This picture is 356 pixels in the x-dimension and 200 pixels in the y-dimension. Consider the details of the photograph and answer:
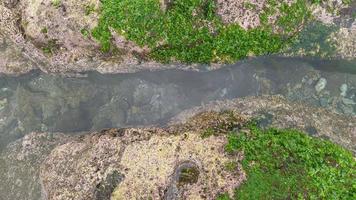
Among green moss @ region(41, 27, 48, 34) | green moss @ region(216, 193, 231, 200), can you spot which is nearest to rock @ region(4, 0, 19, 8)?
green moss @ region(41, 27, 48, 34)

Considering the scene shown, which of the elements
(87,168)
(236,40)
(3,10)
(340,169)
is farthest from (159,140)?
(3,10)

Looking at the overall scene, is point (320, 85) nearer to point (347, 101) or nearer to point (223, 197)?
point (347, 101)

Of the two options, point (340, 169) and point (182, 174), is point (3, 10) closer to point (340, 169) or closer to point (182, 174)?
point (182, 174)

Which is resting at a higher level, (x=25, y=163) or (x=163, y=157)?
(x=163, y=157)

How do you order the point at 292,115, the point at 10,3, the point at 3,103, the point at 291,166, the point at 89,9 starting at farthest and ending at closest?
1. the point at 3,103
2. the point at 10,3
3. the point at 292,115
4. the point at 89,9
5. the point at 291,166

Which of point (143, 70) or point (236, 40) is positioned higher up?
A: point (236, 40)

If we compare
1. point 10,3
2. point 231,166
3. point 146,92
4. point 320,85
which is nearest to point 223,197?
point 231,166

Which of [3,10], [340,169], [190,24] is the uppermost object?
[190,24]

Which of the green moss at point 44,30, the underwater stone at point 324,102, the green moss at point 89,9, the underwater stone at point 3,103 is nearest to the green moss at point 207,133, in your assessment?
the green moss at point 89,9
